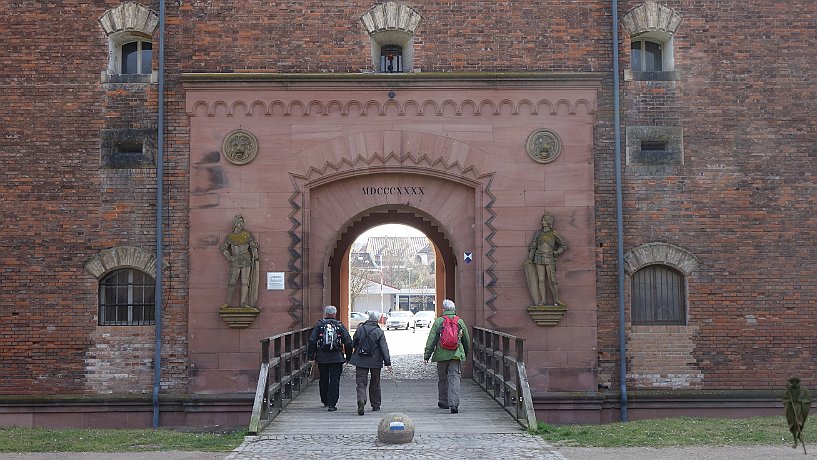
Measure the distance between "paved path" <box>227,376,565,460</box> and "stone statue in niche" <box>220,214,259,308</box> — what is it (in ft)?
8.08

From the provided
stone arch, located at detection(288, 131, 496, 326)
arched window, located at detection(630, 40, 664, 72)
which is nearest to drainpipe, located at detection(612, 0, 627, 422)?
arched window, located at detection(630, 40, 664, 72)

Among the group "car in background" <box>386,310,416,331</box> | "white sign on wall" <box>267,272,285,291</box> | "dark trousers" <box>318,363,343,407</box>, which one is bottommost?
"car in background" <box>386,310,416,331</box>

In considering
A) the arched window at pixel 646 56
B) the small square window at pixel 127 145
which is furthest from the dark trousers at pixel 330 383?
the arched window at pixel 646 56

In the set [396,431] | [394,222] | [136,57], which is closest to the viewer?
[396,431]

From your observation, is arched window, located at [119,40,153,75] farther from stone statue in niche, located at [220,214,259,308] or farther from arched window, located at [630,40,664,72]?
arched window, located at [630,40,664,72]

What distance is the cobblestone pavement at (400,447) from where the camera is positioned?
11.2 m

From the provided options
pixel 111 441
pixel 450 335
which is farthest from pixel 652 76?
pixel 111 441

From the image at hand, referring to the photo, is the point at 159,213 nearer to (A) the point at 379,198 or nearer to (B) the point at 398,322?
(A) the point at 379,198

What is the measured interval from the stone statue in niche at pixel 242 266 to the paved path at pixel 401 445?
2.46 meters

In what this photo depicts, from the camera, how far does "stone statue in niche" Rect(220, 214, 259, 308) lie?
56.4 ft

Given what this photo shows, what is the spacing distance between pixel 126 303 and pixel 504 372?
24.3ft

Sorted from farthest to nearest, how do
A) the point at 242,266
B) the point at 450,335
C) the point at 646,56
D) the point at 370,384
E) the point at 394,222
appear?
the point at 394,222
the point at 646,56
the point at 242,266
the point at 370,384
the point at 450,335

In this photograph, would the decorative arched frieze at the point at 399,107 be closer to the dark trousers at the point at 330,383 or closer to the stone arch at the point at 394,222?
the stone arch at the point at 394,222

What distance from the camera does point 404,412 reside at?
A: 46.7 ft
